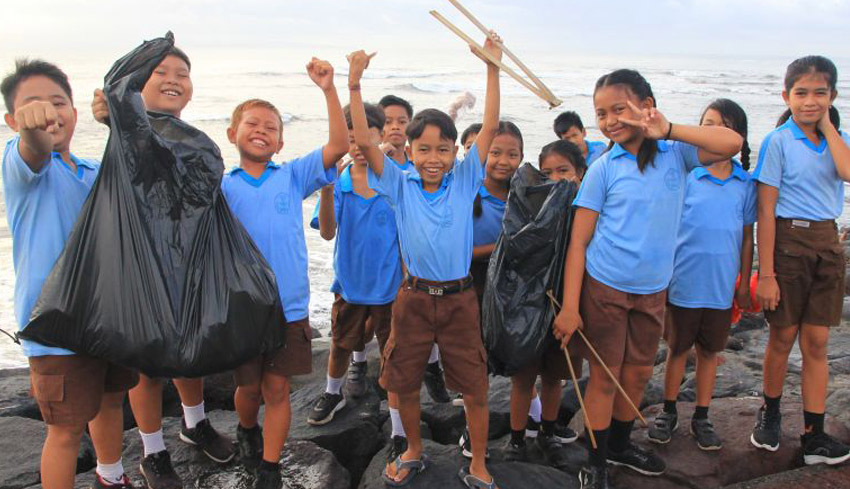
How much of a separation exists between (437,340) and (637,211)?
42.5 inches

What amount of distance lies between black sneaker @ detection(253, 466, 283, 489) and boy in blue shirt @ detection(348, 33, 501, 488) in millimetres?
530

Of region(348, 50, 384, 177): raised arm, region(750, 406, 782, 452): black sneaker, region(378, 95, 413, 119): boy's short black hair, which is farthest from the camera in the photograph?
region(378, 95, 413, 119): boy's short black hair

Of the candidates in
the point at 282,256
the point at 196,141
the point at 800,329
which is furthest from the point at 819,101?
the point at 196,141

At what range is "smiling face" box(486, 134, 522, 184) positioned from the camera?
11.6ft

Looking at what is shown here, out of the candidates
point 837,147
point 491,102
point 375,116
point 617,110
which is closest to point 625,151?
point 617,110

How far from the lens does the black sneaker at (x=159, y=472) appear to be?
3090 millimetres

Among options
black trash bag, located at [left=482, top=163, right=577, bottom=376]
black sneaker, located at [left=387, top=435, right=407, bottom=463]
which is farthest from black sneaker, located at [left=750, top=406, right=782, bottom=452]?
black sneaker, located at [left=387, top=435, right=407, bottom=463]

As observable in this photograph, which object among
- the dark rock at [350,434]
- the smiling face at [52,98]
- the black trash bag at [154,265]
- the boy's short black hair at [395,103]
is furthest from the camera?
the boy's short black hair at [395,103]

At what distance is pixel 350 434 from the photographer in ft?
12.5

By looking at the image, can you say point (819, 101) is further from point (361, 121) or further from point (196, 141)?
point (196, 141)

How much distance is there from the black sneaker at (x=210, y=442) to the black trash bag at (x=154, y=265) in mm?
932

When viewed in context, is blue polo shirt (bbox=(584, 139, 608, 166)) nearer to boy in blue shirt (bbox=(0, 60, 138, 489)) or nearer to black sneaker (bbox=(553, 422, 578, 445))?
black sneaker (bbox=(553, 422, 578, 445))

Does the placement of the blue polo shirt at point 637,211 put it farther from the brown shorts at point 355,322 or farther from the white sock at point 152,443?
the white sock at point 152,443

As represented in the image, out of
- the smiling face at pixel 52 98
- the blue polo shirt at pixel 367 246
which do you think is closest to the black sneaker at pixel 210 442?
the blue polo shirt at pixel 367 246
